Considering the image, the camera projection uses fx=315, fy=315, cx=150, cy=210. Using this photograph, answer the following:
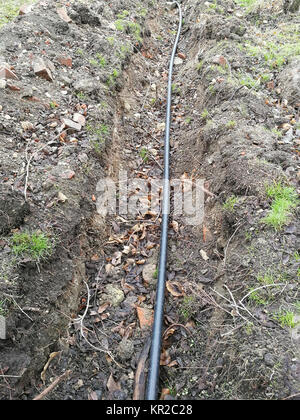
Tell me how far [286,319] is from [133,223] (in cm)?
203

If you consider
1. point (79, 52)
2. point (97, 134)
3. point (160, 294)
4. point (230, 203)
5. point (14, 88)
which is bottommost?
point (160, 294)

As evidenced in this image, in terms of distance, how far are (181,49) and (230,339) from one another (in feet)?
21.3

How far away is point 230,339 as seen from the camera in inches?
97.5

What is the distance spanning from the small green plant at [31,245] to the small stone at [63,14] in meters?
4.03

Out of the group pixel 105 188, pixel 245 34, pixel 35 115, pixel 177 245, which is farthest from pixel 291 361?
pixel 245 34

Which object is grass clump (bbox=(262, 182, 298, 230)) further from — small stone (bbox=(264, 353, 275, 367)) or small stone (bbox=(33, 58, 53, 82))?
small stone (bbox=(33, 58, 53, 82))

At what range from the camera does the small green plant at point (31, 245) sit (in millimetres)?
2707

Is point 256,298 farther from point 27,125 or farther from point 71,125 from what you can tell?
point 27,125

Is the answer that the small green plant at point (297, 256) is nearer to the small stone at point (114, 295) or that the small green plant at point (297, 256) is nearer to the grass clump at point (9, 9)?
the small stone at point (114, 295)

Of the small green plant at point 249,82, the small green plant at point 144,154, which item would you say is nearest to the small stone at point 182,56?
the small green plant at point 249,82

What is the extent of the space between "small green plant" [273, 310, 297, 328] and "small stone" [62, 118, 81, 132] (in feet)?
9.62

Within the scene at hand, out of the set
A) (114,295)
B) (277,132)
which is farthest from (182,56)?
(114,295)

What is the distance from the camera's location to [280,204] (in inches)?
118

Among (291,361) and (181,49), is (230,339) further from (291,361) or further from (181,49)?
(181,49)
